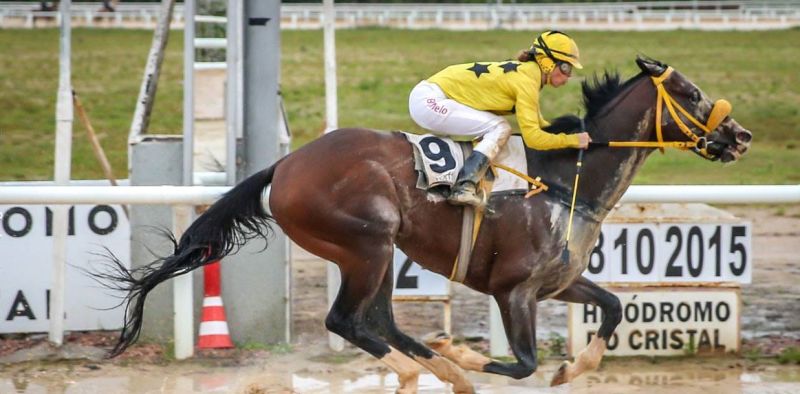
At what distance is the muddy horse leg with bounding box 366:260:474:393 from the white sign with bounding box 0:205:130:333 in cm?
206

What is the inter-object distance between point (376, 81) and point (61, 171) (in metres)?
13.2

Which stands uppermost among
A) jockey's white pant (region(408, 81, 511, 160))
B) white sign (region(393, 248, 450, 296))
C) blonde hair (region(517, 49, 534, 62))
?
blonde hair (region(517, 49, 534, 62))

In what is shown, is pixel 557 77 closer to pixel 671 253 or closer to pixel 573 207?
pixel 573 207

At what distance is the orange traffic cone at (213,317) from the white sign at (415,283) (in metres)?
1.04

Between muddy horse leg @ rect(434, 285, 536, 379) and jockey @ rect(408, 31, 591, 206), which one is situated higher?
jockey @ rect(408, 31, 591, 206)

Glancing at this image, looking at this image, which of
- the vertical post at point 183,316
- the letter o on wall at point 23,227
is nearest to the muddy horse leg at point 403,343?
the vertical post at point 183,316

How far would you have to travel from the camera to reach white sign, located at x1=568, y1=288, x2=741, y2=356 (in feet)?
25.4

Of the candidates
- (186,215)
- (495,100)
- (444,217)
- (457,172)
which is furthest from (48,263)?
(495,100)

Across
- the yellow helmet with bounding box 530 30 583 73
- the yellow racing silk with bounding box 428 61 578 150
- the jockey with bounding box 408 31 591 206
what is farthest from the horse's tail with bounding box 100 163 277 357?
the yellow helmet with bounding box 530 30 583 73

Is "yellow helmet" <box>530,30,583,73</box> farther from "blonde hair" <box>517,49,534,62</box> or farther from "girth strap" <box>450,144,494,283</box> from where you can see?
"girth strap" <box>450,144,494,283</box>

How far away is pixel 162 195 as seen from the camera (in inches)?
288

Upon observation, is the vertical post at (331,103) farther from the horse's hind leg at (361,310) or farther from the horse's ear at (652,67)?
the horse's ear at (652,67)

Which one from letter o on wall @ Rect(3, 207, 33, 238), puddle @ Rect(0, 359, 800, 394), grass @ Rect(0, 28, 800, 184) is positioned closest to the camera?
puddle @ Rect(0, 359, 800, 394)

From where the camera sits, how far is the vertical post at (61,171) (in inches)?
301
